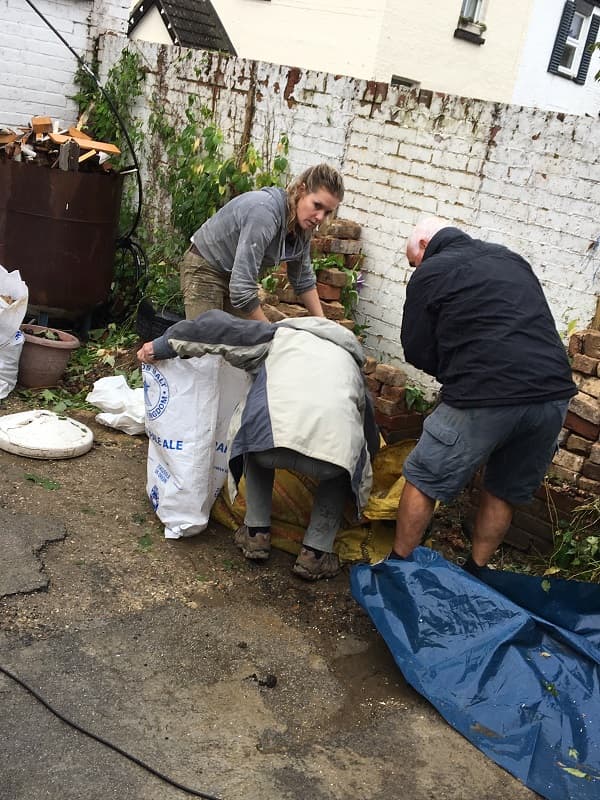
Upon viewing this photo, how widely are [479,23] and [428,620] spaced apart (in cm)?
1455

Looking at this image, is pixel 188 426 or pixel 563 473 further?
pixel 563 473

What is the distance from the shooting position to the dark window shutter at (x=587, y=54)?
17422mm

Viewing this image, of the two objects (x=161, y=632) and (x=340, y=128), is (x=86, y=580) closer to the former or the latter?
(x=161, y=632)

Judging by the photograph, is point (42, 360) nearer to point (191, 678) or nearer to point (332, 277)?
point (332, 277)

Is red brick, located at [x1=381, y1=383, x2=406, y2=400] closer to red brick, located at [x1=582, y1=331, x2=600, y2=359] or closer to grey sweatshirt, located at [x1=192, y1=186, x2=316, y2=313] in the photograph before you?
grey sweatshirt, located at [x1=192, y1=186, x2=316, y2=313]

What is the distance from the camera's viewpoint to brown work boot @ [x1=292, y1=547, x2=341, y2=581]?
148 inches

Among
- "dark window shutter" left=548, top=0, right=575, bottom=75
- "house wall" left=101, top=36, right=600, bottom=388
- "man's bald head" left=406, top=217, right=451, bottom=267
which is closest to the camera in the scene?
"man's bald head" left=406, top=217, right=451, bottom=267

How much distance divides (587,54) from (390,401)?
50.8 ft

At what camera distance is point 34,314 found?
6.07m

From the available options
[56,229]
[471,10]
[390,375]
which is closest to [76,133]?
[56,229]

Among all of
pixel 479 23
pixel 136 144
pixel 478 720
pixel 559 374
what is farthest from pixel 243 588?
pixel 479 23

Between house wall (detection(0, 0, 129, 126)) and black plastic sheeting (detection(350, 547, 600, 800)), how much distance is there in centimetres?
529

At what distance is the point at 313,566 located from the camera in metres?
3.76

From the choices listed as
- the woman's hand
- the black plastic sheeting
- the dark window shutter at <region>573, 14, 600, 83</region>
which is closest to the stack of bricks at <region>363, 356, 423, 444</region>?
the woman's hand
